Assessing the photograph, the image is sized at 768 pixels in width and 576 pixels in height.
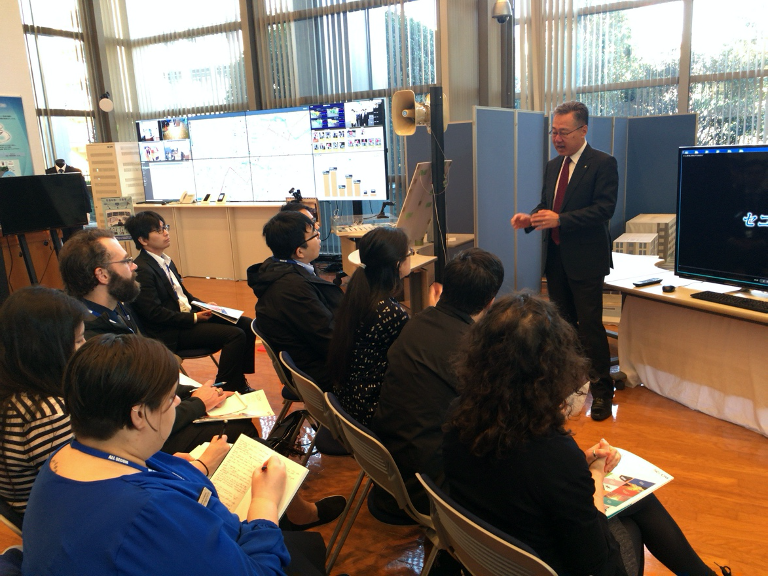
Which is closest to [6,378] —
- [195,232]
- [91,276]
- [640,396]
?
[91,276]

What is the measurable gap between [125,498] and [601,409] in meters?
2.80

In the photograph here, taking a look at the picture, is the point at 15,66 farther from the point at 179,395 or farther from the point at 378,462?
the point at 378,462

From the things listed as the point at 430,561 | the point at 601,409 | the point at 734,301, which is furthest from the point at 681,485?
the point at 430,561

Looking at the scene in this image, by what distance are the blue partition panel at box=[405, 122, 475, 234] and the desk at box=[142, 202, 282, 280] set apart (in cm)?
255

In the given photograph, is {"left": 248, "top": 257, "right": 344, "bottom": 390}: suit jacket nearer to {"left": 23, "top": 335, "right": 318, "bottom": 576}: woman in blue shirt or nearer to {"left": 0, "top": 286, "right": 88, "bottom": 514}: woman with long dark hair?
{"left": 0, "top": 286, "right": 88, "bottom": 514}: woman with long dark hair

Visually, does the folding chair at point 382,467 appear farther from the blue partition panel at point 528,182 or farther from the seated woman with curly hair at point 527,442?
the blue partition panel at point 528,182

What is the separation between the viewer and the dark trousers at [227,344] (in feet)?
10.7

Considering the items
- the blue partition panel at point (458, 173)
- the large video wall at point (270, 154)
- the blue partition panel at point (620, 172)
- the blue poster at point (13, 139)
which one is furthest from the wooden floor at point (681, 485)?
the blue poster at point (13, 139)

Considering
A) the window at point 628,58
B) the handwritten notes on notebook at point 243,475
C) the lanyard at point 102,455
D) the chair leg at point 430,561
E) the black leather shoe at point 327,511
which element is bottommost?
the black leather shoe at point 327,511

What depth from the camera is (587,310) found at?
3160 mm

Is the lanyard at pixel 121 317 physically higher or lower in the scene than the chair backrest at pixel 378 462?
higher

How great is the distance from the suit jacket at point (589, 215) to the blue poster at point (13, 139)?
5.99 meters

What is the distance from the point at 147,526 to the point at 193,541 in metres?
0.08

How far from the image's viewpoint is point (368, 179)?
710cm
